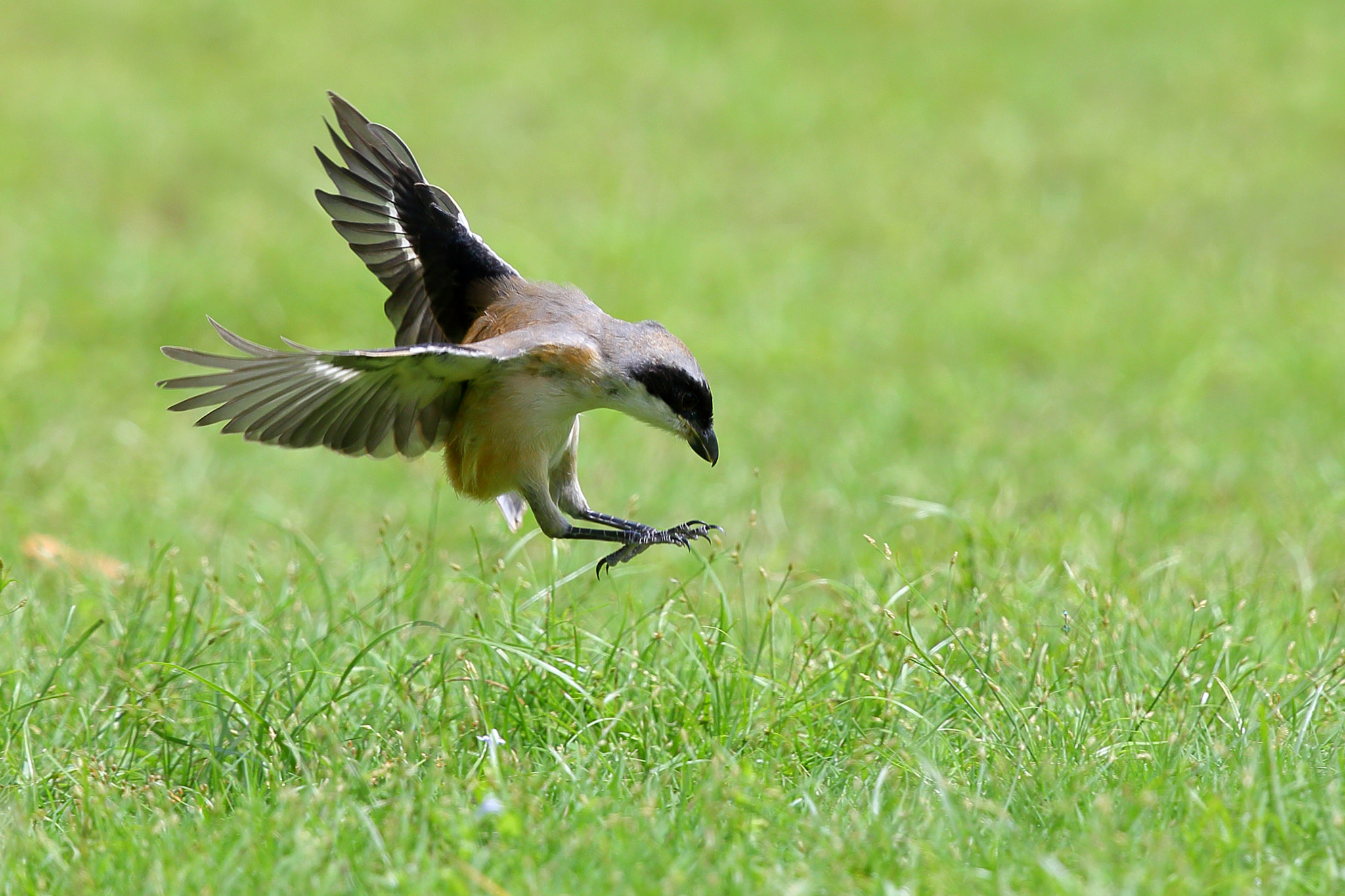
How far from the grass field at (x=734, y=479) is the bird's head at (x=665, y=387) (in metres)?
0.26

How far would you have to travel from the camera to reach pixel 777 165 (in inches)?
473

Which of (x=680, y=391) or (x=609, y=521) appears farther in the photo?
(x=609, y=521)

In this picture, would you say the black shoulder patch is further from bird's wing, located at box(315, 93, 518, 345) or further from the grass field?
bird's wing, located at box(315, 93, 518, 345)

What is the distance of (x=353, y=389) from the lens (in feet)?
12.1

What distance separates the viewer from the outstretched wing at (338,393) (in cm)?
331

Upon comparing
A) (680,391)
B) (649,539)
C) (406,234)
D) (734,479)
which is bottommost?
(734,479)

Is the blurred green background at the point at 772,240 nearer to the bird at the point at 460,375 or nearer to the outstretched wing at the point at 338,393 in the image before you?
the bird at the point at 460,375

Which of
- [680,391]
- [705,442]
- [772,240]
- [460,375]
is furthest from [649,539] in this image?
[772,240]

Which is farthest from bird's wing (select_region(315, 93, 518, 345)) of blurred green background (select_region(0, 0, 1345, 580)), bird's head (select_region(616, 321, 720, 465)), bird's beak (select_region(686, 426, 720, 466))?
blurred green background (select_region(0, 0, 1345, 580))

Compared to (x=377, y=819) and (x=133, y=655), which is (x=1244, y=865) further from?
(x=133, y=655)

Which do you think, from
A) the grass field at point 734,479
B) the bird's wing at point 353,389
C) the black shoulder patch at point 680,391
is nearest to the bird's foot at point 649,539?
the grass field at point 734,479

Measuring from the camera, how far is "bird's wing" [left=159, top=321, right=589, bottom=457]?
3326 mm

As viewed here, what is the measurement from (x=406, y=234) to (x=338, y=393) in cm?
75

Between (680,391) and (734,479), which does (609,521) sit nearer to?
(680,391)
